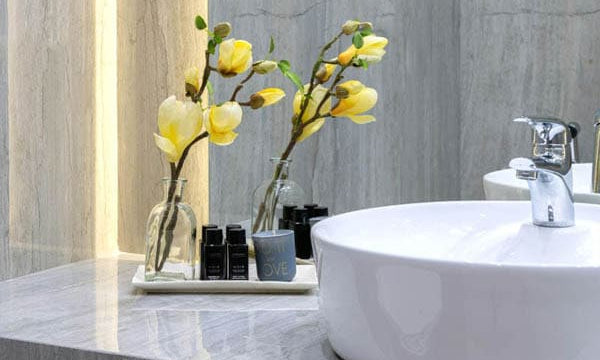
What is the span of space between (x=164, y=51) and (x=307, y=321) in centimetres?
79

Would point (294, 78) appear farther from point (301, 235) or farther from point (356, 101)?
point (301, 235)

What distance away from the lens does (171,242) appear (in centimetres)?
146

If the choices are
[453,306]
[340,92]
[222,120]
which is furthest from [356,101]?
[453,306]

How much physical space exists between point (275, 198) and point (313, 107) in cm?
19

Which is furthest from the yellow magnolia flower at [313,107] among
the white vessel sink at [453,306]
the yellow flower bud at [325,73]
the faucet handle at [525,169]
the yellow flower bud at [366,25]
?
the white vessel sink at [453,306]

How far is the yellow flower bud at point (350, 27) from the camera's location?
1.52 meters

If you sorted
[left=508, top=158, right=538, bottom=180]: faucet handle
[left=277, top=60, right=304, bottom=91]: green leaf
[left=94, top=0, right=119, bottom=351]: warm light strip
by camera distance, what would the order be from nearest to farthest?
[left=508, top=158, right=538, bottom=180]: faucet handle
[left=277, top=60, right=304, bottom=91]: green leaf
[left=94, top=0, right=119, bottom=351]: warm light strip

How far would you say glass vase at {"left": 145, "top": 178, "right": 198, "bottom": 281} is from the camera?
4.75 feet

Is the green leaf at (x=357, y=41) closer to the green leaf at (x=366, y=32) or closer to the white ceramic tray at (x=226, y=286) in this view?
the green leaf at (x=366, y=32)

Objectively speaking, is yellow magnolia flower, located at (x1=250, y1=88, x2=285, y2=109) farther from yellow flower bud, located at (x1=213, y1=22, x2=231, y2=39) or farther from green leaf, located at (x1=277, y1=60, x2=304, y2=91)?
yellow flower bud, located at (x1=213, y1=22, x2=231, y2=39)

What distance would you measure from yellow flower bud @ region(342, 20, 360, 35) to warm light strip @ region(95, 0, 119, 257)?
53cm

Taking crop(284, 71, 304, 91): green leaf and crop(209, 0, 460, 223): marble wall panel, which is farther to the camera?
crop(284, 71, 304, 91): green leaf

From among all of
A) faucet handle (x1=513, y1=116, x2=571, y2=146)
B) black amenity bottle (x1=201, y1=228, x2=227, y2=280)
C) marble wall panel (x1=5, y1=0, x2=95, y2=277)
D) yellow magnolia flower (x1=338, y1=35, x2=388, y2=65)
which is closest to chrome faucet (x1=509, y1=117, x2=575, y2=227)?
faucet handle (x1=513, y1=116, x2=571, y2=146)

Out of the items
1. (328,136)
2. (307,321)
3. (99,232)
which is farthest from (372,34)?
(99,232)
